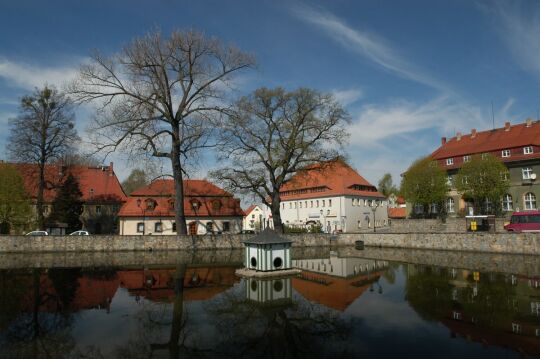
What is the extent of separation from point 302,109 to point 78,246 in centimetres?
2093

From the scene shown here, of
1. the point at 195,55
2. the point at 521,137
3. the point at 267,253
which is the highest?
the point at 195,55

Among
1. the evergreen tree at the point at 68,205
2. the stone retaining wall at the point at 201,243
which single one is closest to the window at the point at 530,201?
the stone retaining wall at the point at 201,243

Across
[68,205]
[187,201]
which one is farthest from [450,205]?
[68,205]

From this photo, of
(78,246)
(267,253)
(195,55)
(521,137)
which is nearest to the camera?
(267,253)

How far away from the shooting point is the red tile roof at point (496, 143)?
138 ft

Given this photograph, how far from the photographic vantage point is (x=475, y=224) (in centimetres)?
3581

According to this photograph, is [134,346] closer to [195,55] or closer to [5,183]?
[195,55]

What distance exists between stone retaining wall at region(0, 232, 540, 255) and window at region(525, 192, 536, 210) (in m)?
13.3

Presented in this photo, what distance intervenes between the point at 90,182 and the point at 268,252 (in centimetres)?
3814

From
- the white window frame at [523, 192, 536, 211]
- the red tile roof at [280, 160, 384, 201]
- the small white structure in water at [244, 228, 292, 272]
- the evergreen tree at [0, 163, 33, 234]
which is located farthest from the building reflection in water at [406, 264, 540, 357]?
the evergreen tree at [0, 163, 33, 234]

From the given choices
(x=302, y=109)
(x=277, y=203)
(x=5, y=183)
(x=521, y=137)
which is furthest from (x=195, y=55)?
(x=521, y=137)

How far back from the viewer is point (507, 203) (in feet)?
137

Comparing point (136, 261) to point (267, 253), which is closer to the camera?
point (267, 253)

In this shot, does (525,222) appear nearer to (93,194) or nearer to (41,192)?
(41,192)
